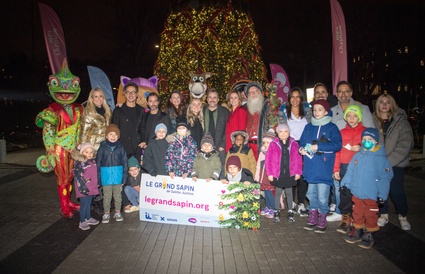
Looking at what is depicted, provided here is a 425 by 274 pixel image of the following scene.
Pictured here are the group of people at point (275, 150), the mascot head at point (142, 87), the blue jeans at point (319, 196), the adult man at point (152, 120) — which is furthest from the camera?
the mascot head at point (142, 87)

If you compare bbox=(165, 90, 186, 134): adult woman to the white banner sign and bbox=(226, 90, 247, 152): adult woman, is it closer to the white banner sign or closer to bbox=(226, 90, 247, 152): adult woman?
bbox=(226, 90, 247, 152): adult woman

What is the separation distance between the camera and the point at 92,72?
9797mm

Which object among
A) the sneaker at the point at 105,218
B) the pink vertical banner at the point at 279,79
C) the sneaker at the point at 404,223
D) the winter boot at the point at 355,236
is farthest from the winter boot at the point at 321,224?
the pink vertical banner at the point at 279,79

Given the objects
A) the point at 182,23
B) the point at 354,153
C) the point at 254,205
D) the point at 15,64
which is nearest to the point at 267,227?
the point at 254,205

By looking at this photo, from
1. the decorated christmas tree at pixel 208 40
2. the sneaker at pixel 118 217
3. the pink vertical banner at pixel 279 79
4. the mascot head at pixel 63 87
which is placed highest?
the decorated christmas tree at pixel 208 40

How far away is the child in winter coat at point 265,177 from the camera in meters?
5.90

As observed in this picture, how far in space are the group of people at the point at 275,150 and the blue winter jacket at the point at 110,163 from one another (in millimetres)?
17

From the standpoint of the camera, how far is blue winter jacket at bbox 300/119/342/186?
16.8ft

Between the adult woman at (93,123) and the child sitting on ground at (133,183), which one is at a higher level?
the adult woman at (93,123)

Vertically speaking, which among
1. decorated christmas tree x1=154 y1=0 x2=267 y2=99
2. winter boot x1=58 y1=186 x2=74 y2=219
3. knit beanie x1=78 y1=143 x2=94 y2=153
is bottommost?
winter boot x1=58 y1=186 x2=74 y2=219

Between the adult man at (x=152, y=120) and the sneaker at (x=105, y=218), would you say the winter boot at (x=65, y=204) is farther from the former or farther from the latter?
the adult man at (x=152, y=120)

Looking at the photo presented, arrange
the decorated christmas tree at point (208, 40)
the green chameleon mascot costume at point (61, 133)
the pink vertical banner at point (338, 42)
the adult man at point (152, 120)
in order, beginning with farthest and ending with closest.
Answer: the decorated christmas tree at point (208, 40) → the pink vertical banner at point (338, 42) → the adult man at point (152, 120) → the green chameleon mascot costume at point (61, 133)

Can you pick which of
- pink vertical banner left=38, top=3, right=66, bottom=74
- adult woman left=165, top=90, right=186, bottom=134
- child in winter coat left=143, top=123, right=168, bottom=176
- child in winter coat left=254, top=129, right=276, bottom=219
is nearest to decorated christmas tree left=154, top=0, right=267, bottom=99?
pink vertical banner left=38, top=3, right=66, bottom=74

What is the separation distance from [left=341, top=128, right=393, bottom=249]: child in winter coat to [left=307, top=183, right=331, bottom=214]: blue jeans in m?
0.43
